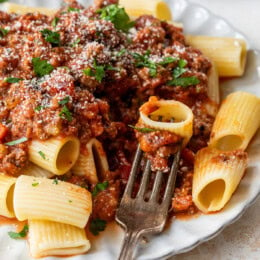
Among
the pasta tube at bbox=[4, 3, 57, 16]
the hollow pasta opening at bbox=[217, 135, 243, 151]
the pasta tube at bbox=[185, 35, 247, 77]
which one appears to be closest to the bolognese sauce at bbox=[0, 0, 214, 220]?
the hollow pasta opening at bbox=[217, 135, 243, 151]

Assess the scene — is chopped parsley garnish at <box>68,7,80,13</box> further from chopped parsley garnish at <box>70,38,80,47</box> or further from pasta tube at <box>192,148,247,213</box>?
pasta tube at <box>192,148,247,213</box>

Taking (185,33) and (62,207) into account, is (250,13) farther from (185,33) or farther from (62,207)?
(62,207)

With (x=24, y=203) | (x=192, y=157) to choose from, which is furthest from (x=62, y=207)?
(x=192, y=157)

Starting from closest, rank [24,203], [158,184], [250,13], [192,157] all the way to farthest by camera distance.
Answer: [24,203] → [158,184] → [192,157] → [250,13]

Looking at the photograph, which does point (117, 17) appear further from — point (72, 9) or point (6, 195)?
point (6, 195)

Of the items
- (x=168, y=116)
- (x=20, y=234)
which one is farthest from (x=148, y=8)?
(x=20, y=234)

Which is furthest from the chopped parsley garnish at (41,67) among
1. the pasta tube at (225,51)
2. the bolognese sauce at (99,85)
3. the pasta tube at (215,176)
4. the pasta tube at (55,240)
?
the pasta tube at (225,51)
